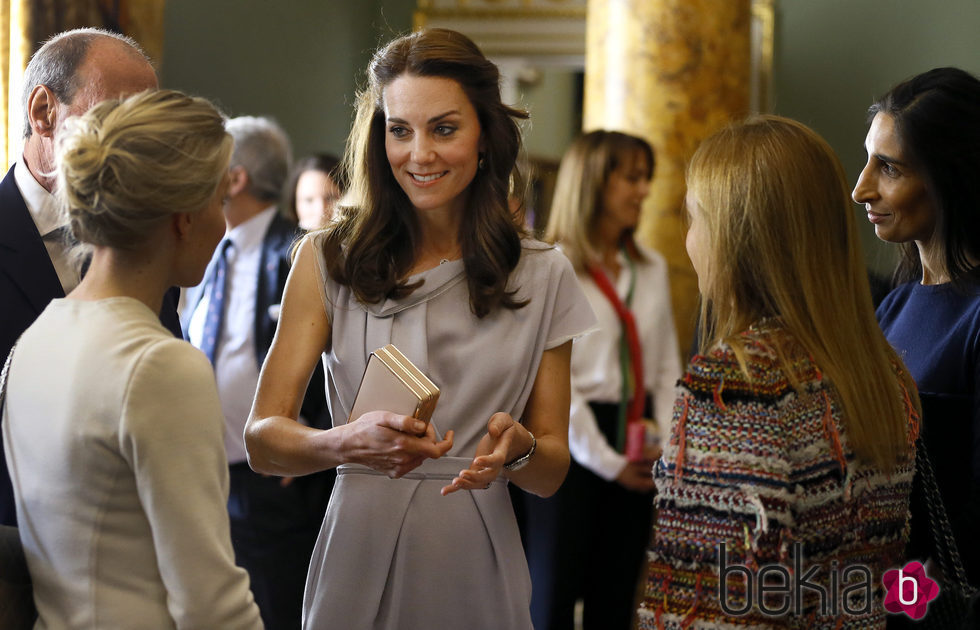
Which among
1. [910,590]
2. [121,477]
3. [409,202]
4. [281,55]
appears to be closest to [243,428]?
[409,202]

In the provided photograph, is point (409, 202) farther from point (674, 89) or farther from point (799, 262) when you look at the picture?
point (674, 89)

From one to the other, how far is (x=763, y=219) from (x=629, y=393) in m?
2.21

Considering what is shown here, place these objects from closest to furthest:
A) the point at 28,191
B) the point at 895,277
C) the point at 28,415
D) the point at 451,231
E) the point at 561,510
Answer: the point at 28,415
the point at 28,191
the point at 451,231
the point at 895,277
the point at 561,510

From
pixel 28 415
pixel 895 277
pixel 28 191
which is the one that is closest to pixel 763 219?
pixel 895 277

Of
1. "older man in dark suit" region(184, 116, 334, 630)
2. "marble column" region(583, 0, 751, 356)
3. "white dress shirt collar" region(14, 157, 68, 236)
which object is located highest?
"marble column" region(583, 0, 751, 356)

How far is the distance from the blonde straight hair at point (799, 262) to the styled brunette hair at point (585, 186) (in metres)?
2.15

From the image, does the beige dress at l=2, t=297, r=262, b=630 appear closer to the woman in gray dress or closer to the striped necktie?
the woman in gray dress

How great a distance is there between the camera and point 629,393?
3877 millimetres

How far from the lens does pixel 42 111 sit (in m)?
2.04

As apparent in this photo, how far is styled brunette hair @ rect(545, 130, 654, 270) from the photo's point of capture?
3.96 m

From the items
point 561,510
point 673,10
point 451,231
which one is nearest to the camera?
point 451,231

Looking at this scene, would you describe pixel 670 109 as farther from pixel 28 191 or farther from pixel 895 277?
pixel 28 191

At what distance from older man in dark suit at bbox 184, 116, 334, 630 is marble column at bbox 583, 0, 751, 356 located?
191cm

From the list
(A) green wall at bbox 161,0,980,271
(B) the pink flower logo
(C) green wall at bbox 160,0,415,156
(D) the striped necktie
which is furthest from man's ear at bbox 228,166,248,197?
(B) the pink flower logo
